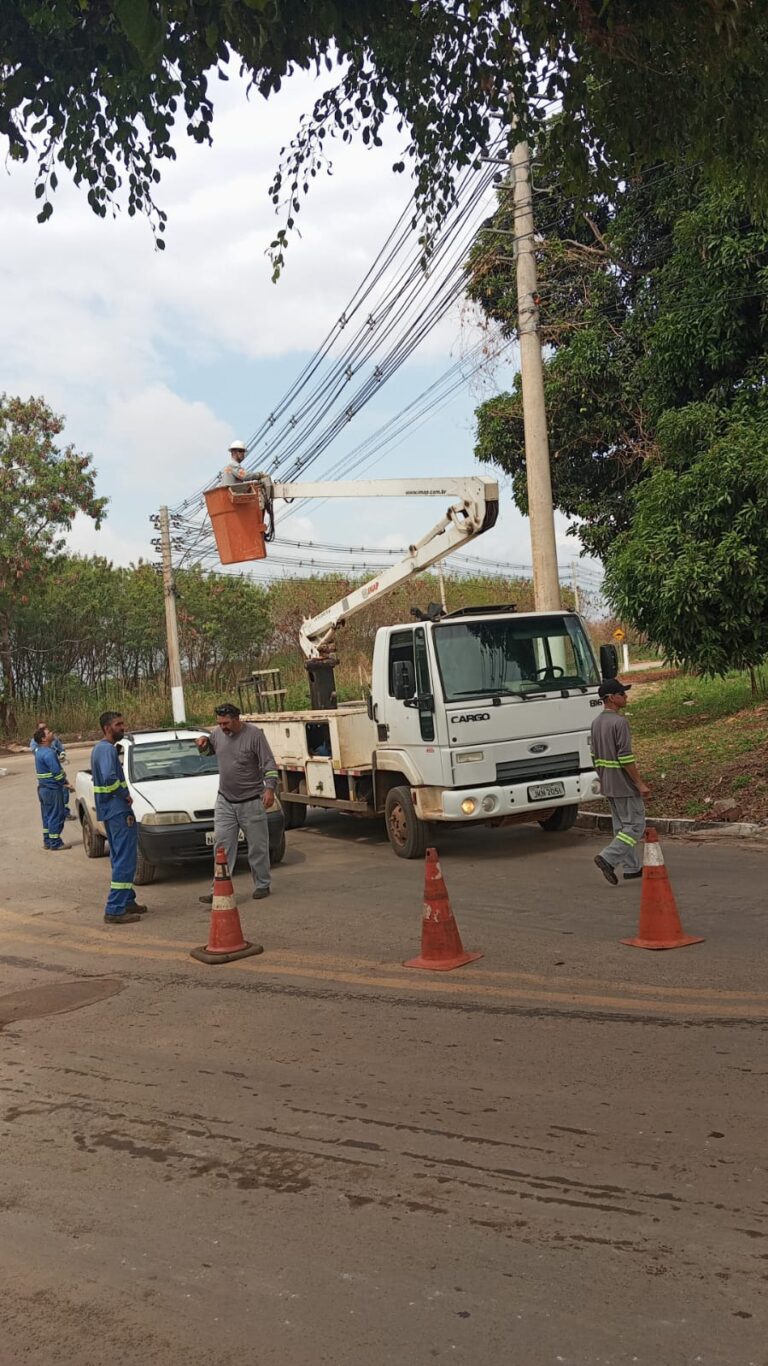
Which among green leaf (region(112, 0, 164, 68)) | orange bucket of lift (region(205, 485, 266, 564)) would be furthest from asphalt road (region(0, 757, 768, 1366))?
orange bucket of lift (region(205, 485, 266, 564))

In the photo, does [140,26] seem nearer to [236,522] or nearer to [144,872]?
[144,872]

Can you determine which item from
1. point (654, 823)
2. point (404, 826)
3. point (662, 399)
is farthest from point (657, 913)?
point (662, 399)

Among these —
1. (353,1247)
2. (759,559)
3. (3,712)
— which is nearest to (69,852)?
(759,559)

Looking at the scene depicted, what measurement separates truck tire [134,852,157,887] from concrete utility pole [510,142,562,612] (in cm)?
570

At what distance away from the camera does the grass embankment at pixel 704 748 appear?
12.7 metres

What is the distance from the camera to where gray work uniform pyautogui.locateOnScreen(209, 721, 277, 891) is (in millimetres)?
10102

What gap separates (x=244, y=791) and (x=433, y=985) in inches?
151

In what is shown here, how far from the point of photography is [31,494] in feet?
122

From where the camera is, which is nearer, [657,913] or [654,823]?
[657,913]

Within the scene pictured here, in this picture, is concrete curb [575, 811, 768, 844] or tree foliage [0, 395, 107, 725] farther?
tree foliage [0, 395, 107, 725]

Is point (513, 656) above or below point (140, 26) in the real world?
below

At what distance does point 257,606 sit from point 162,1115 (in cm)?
4634

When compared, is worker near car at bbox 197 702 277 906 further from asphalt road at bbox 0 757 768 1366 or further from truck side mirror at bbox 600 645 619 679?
Answer: truck side mirror at bbox 600 645 619 679

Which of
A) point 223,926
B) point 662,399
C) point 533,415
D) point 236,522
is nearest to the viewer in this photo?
point 223,926
